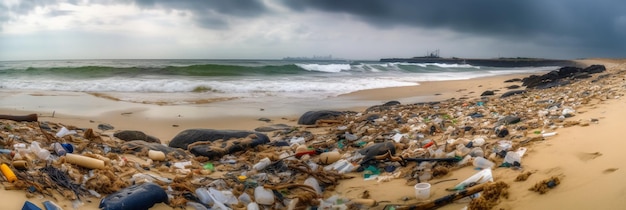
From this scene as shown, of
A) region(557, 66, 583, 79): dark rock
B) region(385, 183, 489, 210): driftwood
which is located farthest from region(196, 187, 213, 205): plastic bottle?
region(557, 66, 583, 79): dark rock

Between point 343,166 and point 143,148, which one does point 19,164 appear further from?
point 343,166

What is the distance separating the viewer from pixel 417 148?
4656 millimetres

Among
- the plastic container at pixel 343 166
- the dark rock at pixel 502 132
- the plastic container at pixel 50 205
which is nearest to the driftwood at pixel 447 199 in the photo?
the plastic container at pixel 343 166

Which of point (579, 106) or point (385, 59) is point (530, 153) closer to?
point (579, 106)

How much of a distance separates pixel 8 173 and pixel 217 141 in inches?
121

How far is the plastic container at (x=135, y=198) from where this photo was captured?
2.62 m

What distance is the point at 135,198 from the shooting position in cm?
271

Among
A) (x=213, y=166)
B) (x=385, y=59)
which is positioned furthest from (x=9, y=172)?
(x=385, y=59)

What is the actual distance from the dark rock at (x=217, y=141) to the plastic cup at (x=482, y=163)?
302cm

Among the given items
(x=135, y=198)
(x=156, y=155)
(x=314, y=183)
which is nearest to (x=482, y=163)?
(x=314, y=183)

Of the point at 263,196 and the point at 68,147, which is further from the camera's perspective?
the point at 68,147

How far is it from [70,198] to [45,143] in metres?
1.61

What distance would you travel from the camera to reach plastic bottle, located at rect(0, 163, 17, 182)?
8.52 feet

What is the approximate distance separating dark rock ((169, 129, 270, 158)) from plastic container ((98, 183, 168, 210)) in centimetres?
216
